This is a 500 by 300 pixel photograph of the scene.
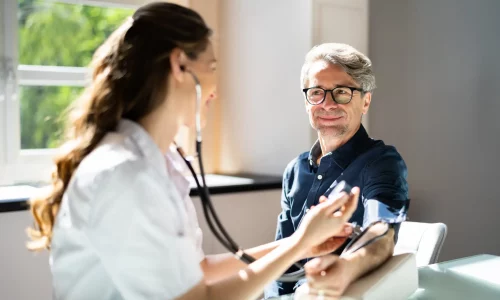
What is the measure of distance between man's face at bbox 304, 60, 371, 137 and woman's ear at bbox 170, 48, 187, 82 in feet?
2.01

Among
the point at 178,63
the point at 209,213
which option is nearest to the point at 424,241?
the point at 209,213

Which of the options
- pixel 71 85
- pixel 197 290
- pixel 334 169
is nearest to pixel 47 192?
pixel 197 290

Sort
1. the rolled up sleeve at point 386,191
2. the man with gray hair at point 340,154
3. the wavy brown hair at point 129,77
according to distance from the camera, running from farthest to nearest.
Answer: the man with gray hair at point 340,154
the rolled up sleeve at point 386,191
the wavy brown hair at point 129,77

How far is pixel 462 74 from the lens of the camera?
306 centimetres

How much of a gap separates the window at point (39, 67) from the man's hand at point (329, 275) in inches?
61.4

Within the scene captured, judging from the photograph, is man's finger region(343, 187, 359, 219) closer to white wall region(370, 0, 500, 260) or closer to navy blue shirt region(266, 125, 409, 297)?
navy blue shirt region(266, 125, 409, 297)

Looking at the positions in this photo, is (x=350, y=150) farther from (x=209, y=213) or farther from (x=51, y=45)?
(x=51, y=45)

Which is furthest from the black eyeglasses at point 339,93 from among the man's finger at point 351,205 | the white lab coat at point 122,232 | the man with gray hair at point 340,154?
the white lab coat at point 122,232

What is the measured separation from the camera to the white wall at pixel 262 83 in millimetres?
2674

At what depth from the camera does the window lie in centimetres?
247

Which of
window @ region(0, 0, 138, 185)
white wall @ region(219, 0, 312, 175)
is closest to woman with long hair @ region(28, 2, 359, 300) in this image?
window @ region(0, 0, 138, 185)

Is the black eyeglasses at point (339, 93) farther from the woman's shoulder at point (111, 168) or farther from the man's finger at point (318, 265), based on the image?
the woman's shoulder at point (111, 168)

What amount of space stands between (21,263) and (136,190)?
47.2 inches

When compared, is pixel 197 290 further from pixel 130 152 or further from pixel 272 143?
pixel 272 143
